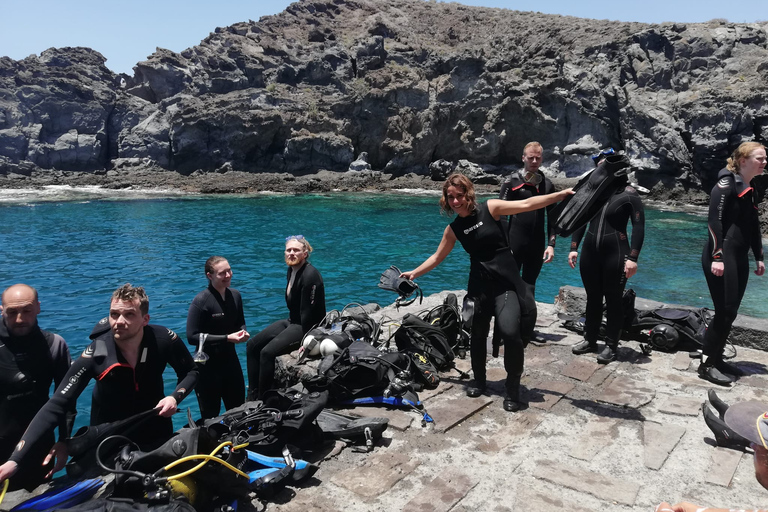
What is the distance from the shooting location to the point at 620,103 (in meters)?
33.8

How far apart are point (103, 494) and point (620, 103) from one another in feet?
123

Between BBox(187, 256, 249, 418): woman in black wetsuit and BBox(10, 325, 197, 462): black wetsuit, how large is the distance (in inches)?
39.1

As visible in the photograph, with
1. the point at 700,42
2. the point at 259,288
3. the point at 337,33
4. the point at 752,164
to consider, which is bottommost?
the point at 259,288

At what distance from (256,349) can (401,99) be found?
136ft

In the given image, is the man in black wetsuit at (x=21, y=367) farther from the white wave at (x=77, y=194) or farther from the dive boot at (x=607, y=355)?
the white wave at (x=77, y=194)

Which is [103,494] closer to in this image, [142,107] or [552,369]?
[552,369]

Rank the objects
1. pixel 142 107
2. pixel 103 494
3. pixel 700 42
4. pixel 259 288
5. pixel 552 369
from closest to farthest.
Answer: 1. pixel 103 494
2. pixel 552 369
3. pixel 259 288
4. pixel 700 42
5. pixel 142 107

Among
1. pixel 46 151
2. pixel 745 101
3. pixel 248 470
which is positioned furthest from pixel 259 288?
pixel 46 151

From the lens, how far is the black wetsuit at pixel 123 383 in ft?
8.13

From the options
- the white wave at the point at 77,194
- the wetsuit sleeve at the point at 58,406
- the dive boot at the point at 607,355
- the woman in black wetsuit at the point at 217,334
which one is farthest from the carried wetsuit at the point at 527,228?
the white wave at the point at 77,194

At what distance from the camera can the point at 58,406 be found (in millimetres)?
A: 2461

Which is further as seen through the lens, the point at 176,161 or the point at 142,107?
the point at 142,107

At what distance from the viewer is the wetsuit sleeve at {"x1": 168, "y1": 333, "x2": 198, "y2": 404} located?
2.74m

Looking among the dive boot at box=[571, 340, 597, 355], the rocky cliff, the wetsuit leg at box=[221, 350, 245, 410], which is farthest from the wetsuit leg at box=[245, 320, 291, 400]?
the rocky cliff
